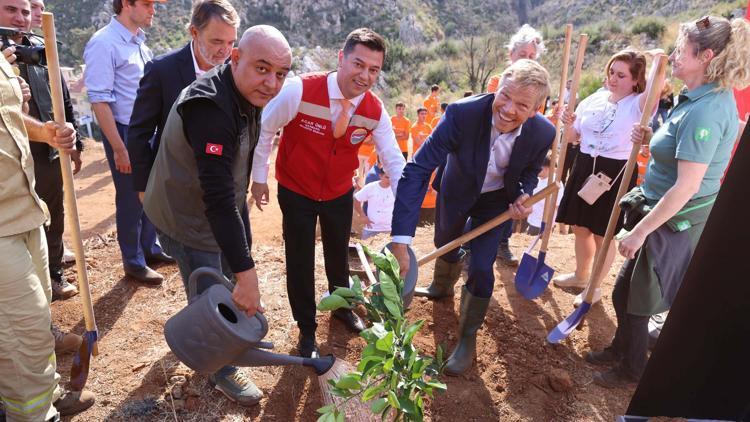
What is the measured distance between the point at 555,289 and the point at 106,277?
12.0 ft

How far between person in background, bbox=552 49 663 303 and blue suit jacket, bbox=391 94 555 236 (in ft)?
2.89

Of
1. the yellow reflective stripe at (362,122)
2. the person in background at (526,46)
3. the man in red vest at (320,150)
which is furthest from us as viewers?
the person in background at (526,46)

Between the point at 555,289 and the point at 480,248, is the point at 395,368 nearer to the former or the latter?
the point at 480,248

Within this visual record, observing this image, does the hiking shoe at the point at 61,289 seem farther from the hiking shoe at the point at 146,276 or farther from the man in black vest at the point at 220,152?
the man in black vest at the point at 220,152

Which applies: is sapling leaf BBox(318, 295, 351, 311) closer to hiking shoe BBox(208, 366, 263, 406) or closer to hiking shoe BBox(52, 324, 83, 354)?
hiking shoe BBox(208, 366, 263, 406)

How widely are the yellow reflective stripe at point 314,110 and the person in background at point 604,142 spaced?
1862 mm

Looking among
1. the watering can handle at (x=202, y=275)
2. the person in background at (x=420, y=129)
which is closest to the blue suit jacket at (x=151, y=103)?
the watering can handle at (x=202, y=275)

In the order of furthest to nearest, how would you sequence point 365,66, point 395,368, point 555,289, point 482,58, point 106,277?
point 482,58 → point 555,289 → point 106,277 → point 365,66 → point 395,368

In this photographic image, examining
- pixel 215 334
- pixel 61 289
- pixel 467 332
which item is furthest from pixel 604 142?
pixel 61 289

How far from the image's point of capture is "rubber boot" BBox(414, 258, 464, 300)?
348 cm

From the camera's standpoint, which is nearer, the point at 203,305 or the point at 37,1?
the point at 203,305

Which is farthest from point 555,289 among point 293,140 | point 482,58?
point 482,58

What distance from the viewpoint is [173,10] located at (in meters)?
30.9

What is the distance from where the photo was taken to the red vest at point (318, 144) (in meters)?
2.48
